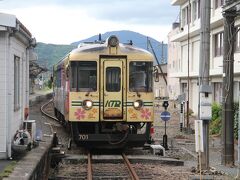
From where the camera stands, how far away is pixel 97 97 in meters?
14.6

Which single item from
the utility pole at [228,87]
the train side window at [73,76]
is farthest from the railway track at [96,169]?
the utility pole at [228,87]

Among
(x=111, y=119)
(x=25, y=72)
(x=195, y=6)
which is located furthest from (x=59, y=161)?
(x=195, y=6)

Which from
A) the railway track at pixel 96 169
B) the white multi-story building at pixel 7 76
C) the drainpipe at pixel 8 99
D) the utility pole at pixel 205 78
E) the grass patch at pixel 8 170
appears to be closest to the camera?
the grass patch at pixel 8 170

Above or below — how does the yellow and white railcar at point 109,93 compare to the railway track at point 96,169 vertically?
above

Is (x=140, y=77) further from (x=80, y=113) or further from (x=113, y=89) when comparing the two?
(x=80, y=113)

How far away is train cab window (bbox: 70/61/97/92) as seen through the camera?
1464 centimetres

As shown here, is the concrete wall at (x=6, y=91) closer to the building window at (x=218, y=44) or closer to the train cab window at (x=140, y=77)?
the train cab window at (x=140, y=77)

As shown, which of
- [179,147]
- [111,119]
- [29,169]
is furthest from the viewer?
[179,147]

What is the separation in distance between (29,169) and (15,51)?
3.39m

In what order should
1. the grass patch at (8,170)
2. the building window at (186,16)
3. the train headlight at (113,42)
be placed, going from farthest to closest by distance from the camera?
the building window at (186,16), the train headlight at (113,42), the grass patch at (8,170)

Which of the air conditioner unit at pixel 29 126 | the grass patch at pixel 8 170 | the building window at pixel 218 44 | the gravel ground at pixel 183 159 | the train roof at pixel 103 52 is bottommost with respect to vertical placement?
the gravel ground at pixel 183 159

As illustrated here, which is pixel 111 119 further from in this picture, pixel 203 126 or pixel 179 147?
pixel 179 147

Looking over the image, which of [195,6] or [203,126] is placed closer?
[203,126]

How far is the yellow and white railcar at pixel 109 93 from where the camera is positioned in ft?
47.8
